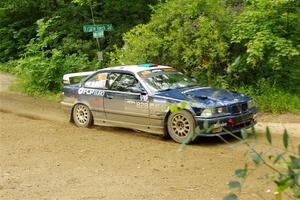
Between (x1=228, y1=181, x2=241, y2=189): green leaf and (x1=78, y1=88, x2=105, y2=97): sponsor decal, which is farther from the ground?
(x1=228, y1=181, x2=241, y2=189): green leaf

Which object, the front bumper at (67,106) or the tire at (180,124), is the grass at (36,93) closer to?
the front bumper at (67,106)

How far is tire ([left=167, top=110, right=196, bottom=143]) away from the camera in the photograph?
9148 millimetres

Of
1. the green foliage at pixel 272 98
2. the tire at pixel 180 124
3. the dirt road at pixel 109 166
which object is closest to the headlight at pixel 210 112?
the tire at pixel 180 124

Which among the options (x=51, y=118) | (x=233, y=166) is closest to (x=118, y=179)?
(x=233, y=166)

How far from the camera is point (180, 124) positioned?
30.6 feet

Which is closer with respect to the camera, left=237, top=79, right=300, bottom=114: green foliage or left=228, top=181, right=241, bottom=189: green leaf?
left=228, top=181, right=241, bottom=189: green leaf

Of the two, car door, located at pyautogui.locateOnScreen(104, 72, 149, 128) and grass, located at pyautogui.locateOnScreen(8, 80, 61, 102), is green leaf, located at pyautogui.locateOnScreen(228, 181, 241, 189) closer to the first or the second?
car door, located at pyautogui.locateOnScreen(104, 72, 149, 128)

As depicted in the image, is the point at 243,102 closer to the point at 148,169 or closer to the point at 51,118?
the point at 148,169

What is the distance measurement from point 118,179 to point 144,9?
1423 cm

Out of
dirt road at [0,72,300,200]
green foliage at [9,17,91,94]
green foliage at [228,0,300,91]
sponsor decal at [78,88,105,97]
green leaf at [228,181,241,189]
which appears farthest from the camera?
green foliage at [9,17,91,94]

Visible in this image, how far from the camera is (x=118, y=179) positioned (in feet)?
23.4

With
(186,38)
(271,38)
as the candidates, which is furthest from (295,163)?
(186,38)

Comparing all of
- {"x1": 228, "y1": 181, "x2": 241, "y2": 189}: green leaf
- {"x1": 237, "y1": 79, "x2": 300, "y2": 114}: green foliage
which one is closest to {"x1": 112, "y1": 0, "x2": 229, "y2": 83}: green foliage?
{"x1": 237, "y1": 79, "x2": 300, "y2": 114}: green foliage

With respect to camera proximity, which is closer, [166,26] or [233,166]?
[233,166]
